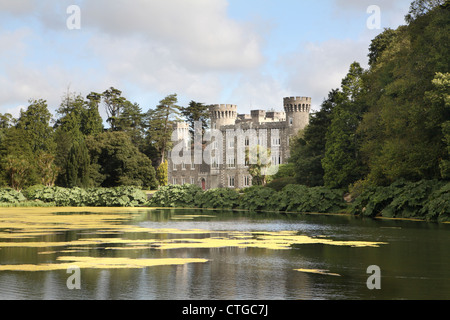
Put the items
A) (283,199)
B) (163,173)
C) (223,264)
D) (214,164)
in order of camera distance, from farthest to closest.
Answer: (163,173), (214,164), (283,199), (223,264)

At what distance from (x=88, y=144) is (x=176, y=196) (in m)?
21.2

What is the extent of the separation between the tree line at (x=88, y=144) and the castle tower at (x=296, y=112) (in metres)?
16.2

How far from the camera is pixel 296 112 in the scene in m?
84.4

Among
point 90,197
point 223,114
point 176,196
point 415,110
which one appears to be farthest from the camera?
point 223,114

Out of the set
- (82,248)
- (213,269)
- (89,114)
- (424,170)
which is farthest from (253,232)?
(89,114)

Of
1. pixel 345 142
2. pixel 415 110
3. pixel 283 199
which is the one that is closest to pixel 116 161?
pixel 283 199

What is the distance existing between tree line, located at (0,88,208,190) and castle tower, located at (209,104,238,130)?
518cm

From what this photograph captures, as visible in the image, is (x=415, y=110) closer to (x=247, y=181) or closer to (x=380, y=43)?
(x=380, y=43)

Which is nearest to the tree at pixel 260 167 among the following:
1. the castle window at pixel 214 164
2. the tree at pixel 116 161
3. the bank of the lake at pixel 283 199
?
the castle window at pixel 214 164

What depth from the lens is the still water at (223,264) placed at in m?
9.09

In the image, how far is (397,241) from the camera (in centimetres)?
1728

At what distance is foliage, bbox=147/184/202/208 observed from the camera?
46875 mm

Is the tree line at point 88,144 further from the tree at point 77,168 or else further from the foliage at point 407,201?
the foliage at point 407,201
